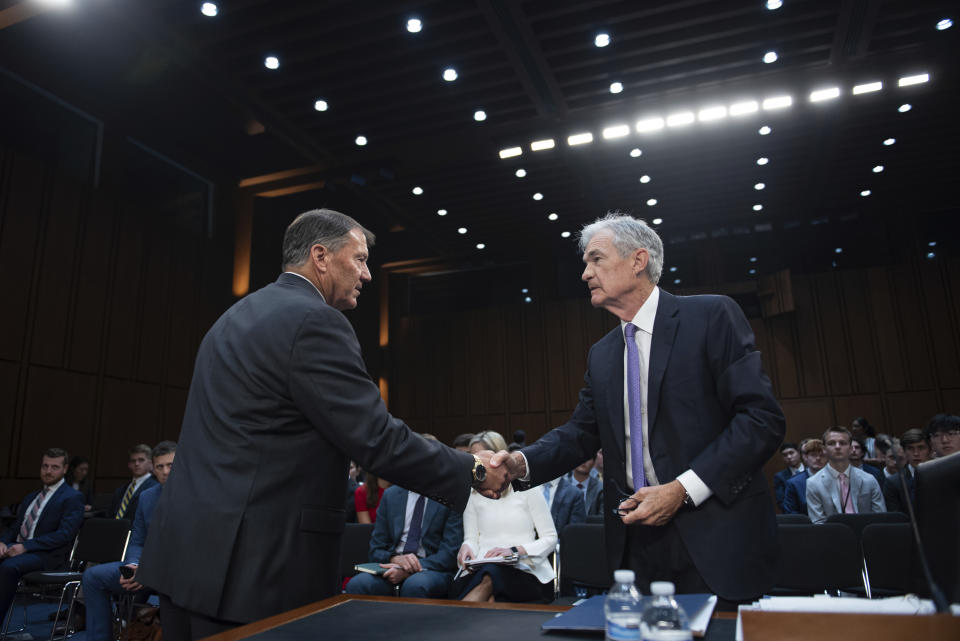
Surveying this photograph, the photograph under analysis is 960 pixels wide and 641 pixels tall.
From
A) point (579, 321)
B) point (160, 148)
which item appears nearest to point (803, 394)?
Result: point (579, 321)

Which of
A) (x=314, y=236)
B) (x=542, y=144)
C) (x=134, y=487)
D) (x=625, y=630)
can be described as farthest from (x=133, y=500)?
(x=542, y=144)

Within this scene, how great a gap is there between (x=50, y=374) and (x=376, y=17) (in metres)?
6.15

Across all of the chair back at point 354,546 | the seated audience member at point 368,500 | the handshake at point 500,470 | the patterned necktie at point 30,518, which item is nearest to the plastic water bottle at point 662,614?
the handshake at point 500,470

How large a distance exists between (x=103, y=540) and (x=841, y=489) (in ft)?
20.0

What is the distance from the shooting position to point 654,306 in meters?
1.99

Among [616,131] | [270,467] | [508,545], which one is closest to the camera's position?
[270,467]

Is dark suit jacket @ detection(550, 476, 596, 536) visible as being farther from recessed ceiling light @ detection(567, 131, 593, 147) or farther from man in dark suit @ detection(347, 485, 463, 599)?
recessed ceiling light @ detection(567, 131, 593, 147)

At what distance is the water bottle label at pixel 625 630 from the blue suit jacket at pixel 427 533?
3.52 m

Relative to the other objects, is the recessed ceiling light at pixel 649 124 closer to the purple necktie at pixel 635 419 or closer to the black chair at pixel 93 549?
the black chair at pixel 93 549

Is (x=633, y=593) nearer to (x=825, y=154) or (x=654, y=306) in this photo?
(x=654, y=306)

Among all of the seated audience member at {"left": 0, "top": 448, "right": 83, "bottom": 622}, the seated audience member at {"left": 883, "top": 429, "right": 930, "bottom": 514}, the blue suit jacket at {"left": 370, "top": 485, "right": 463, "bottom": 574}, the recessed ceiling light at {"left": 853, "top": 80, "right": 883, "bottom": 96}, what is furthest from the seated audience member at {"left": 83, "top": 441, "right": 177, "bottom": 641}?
the recessed ceiling light at {"left": 853, "top": 80, "right": 883, "bottom": 96}

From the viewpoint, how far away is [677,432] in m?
1.78

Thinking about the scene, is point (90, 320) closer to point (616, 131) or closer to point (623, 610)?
point (616, 131)

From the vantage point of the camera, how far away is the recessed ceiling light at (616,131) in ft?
31.8
